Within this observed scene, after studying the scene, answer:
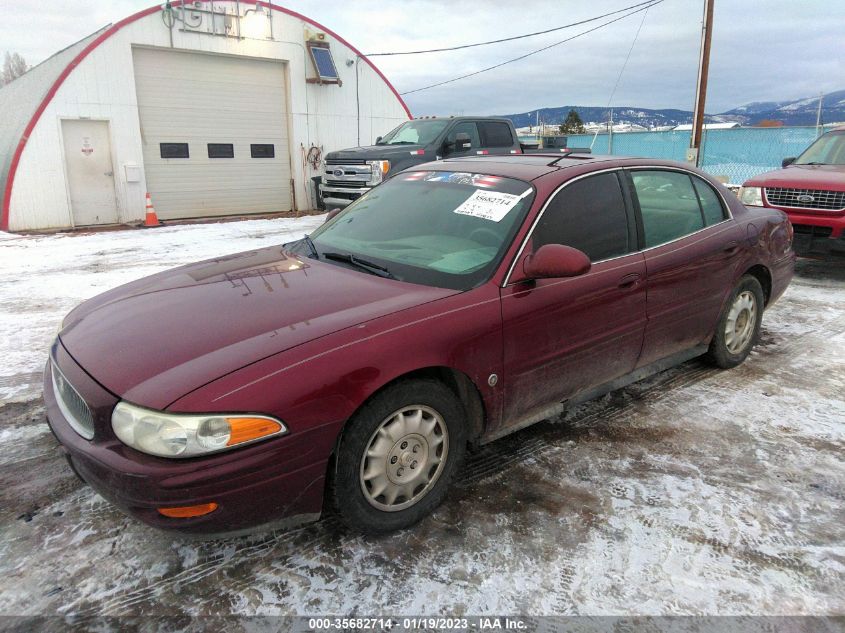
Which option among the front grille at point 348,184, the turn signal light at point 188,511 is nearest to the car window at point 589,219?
the turn signal light at point 188,511

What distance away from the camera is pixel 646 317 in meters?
3.57

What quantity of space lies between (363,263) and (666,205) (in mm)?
2122

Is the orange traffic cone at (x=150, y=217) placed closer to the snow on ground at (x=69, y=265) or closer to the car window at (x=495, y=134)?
the snow on ground at (x=69, y=265)

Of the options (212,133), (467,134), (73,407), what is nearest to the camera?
(73,407)

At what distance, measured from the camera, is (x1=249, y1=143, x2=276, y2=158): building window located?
1570cm

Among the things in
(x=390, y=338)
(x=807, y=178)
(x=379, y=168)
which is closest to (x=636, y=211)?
(x=390, y=338)

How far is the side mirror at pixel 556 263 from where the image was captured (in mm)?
2828

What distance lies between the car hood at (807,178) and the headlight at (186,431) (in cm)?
752

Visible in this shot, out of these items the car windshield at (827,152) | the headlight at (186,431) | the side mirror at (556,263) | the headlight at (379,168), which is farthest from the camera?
the headlight at (379,168)

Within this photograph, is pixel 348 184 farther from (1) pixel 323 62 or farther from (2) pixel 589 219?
(2) pixel 589 219

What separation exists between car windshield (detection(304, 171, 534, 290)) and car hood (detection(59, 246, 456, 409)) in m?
0.14

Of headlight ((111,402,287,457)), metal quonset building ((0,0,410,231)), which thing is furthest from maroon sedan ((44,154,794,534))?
metal quonset building ((0,0,410,231))

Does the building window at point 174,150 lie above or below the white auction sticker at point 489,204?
above

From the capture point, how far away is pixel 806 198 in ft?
23.6
